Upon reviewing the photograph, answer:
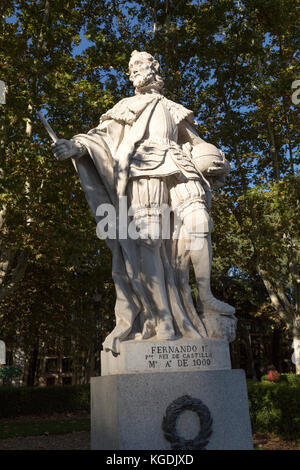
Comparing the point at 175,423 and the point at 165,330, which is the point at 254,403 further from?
the point at 175,423

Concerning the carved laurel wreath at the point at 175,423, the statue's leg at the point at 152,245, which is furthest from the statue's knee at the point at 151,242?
the carved laurel wreath at the point at 175,423

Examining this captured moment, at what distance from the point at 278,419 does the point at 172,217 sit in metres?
7.81

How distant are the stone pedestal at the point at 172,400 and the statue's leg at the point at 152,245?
26 centimetres

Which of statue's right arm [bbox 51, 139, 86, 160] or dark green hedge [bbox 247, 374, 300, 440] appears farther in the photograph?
dark green hedge [bbox 247, 374, 300, 440]

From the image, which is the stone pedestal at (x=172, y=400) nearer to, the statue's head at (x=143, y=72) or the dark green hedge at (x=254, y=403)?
the statue's head at (x=143, y=72)

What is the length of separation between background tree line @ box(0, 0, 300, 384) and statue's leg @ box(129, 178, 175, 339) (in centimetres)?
802

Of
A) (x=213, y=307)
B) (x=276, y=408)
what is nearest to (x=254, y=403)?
(x=276, y=408)

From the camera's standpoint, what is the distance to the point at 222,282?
27.3 m

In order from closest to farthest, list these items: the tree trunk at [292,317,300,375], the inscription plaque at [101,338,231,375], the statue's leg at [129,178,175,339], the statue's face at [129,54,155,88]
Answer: the inscription plaque at [101,338,231,375]
the statue's leg at [129,178,175,339]
the statue's face at [129,54,155,88]
the tree trunk at [292,317,300,375]

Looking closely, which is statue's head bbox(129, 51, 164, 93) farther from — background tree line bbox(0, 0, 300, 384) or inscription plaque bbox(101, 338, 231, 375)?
background tree line bbox(0, 0, 300, 384)

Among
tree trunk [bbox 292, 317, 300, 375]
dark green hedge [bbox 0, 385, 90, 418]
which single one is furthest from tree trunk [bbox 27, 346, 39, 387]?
tree trunk [bbox 292, 317, 300, 375]

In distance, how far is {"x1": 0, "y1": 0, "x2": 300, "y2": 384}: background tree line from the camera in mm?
12539

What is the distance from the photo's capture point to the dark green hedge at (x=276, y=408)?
32.1ft
